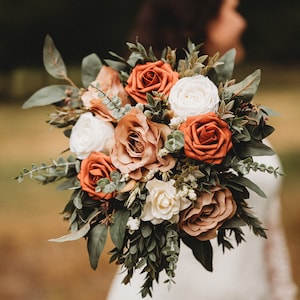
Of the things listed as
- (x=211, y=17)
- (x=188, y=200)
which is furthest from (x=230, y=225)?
(x=211, y=17)

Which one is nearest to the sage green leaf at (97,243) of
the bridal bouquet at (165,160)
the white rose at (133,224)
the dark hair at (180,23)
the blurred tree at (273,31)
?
the bridal bouquet at (165,160)

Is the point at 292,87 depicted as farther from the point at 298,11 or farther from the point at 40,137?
the point at 40,137

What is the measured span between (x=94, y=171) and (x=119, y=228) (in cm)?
18

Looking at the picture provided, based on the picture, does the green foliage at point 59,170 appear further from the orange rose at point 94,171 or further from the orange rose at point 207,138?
the orange rose at point 207,138

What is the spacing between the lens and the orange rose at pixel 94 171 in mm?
2131

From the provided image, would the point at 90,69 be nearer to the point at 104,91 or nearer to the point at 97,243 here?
the point at 104,91

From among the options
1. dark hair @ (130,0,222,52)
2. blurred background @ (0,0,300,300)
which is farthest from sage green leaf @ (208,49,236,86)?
blurred background @ (0,0,300,300)

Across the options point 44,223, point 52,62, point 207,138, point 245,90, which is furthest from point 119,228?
point 44,223

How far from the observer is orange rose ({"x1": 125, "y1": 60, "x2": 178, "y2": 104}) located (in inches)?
85.0

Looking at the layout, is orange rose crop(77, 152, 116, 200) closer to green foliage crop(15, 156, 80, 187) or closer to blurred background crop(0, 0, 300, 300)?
green foliage crop(15, 156, 80, 187)

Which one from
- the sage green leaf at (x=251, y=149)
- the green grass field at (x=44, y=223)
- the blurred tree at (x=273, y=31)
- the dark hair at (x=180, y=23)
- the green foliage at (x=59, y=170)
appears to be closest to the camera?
the sage green leaf at (x=251, y=149)

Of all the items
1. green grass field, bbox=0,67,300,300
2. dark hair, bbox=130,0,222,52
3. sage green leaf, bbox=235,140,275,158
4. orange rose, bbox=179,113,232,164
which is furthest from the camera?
green grass field, bbox=0,67,300,300

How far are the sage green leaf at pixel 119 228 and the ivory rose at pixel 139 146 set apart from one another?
123 millimetres

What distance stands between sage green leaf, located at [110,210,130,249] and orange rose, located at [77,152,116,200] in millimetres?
64
